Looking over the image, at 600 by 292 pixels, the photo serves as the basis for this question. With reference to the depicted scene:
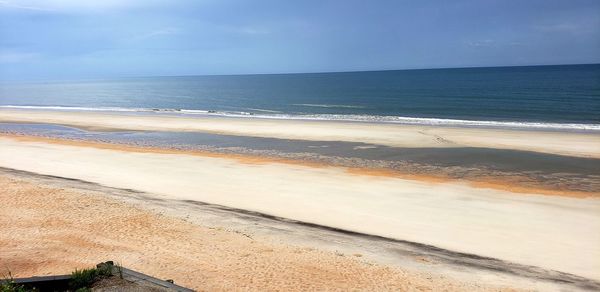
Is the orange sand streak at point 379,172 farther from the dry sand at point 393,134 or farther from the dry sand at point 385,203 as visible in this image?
the dry sand at point 393,134

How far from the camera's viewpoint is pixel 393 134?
28531 millimetres

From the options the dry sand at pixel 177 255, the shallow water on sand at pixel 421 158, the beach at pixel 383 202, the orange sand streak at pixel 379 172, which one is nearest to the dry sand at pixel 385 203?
the beach at pixel 383 202

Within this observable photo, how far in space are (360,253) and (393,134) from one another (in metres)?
19.9

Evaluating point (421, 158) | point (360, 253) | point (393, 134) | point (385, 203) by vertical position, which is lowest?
point (360, 253)

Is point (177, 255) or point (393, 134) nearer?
point (177, 255)

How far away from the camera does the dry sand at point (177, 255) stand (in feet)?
25.0

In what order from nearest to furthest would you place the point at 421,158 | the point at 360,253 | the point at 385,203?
the point at 360,253 → the point at 385,203 → the point at 421,158

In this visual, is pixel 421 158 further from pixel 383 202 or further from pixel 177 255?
pixel 177 255

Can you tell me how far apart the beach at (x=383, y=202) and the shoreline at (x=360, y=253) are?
0.04m

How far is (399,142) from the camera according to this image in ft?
83.8

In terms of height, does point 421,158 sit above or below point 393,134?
below

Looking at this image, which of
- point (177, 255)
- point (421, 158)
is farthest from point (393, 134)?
point (177, 255)

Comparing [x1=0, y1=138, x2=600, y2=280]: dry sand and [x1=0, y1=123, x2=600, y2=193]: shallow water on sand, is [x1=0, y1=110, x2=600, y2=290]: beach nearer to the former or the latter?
[x1=0, y1=138, x2=600, y2=280]: dry sand

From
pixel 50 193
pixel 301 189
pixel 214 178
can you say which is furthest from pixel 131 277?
A: pixel 214 178
